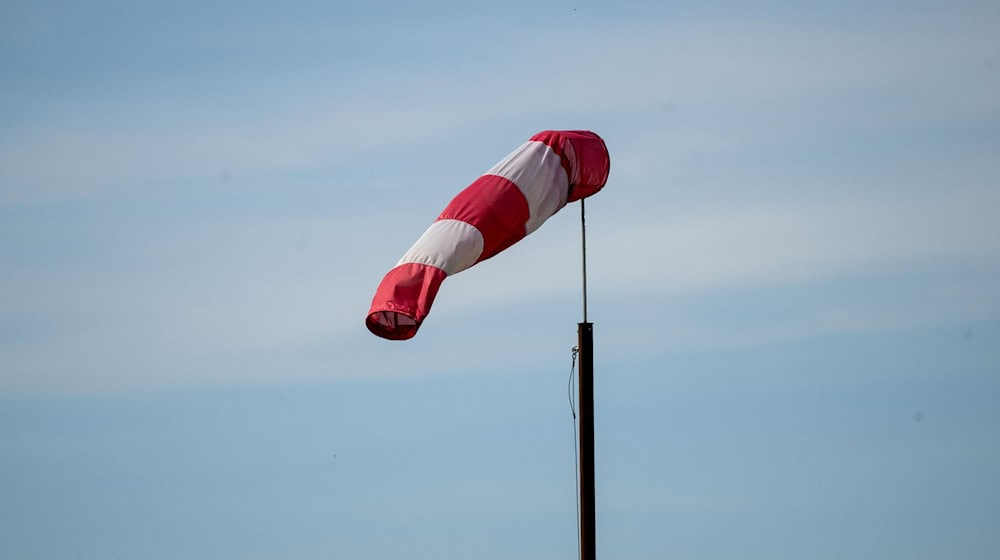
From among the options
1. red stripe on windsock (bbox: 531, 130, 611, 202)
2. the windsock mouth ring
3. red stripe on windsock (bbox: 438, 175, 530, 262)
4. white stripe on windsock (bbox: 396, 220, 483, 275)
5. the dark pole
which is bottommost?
the dark pole

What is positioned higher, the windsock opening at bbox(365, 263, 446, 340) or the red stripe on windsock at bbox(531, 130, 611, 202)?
the red stripe on windsock at bbox(531, 130, 611, 202)

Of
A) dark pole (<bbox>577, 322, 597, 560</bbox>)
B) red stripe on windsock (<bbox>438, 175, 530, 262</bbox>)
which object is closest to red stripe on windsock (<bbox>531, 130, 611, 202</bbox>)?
red stripe on windsock (<bbox>438, 175, 530, 262</bbox>)

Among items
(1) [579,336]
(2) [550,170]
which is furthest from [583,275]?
(2) [550,170]

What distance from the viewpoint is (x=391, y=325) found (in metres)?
23.6

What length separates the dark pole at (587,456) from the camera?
23609mm

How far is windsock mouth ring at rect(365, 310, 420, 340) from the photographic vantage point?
2350 centimetres

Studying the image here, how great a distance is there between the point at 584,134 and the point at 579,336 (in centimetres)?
453

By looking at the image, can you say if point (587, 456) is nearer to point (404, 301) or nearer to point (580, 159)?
point (404, 301)

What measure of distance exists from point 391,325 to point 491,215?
2.73 m

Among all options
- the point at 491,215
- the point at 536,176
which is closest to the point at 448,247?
the point at 491,215

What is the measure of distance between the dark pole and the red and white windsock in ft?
8.04

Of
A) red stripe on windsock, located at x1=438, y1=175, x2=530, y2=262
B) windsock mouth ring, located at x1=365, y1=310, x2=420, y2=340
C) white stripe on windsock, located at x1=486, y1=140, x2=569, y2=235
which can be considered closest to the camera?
windsock mouth ring, located at x1=365, y1=310, x2=420, y2=340

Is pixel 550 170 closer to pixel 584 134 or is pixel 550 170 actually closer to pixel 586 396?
pixel 584 134

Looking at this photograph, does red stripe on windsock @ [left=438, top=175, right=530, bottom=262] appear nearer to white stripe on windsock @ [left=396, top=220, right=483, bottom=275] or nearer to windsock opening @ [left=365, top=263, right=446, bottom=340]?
white stripe on windsock @ [left=396, top=220, right=483, bottom=275]
